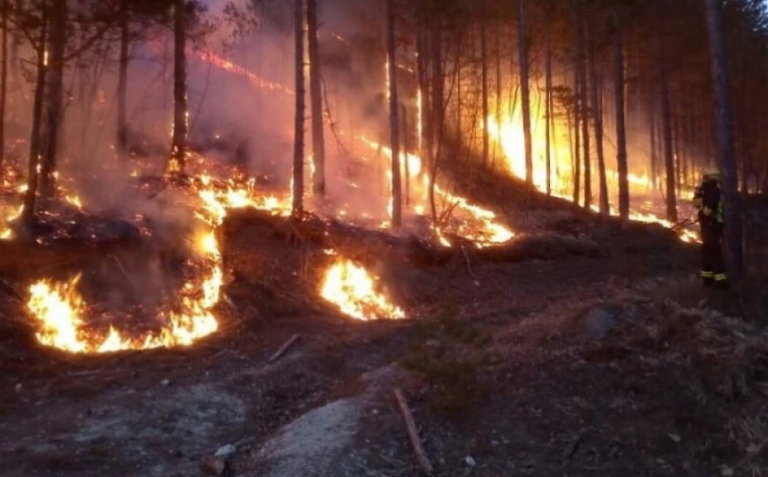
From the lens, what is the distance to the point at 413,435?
27.2ft

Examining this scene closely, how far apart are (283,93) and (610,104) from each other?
95.4 ft

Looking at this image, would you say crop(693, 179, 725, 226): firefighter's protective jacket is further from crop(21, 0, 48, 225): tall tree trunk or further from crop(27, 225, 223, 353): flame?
crop(21, 0, 48, 225): tall tree trunk

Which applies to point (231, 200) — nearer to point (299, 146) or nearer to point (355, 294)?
point (299, 146)

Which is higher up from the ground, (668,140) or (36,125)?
(668,140)

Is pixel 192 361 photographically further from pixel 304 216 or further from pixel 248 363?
pixel 304 216

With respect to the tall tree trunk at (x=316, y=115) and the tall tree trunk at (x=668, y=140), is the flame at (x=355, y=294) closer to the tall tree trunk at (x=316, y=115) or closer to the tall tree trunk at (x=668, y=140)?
the tall tree trunk at (x=316, y=115)

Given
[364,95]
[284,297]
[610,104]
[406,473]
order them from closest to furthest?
[406,473] < [284,297] < [364,95] < [610,104]

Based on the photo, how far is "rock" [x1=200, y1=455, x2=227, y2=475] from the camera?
8.16 meters

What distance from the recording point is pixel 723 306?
41.2 feet

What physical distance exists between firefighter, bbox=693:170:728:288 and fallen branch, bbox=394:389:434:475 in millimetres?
6965

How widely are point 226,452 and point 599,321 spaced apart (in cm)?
472

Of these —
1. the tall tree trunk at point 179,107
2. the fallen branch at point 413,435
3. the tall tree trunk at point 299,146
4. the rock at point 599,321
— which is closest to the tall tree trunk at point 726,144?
the rock at point 599,321

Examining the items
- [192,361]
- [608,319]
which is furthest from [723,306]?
[192,361]

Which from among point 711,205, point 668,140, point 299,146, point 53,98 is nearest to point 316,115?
point 299,146
